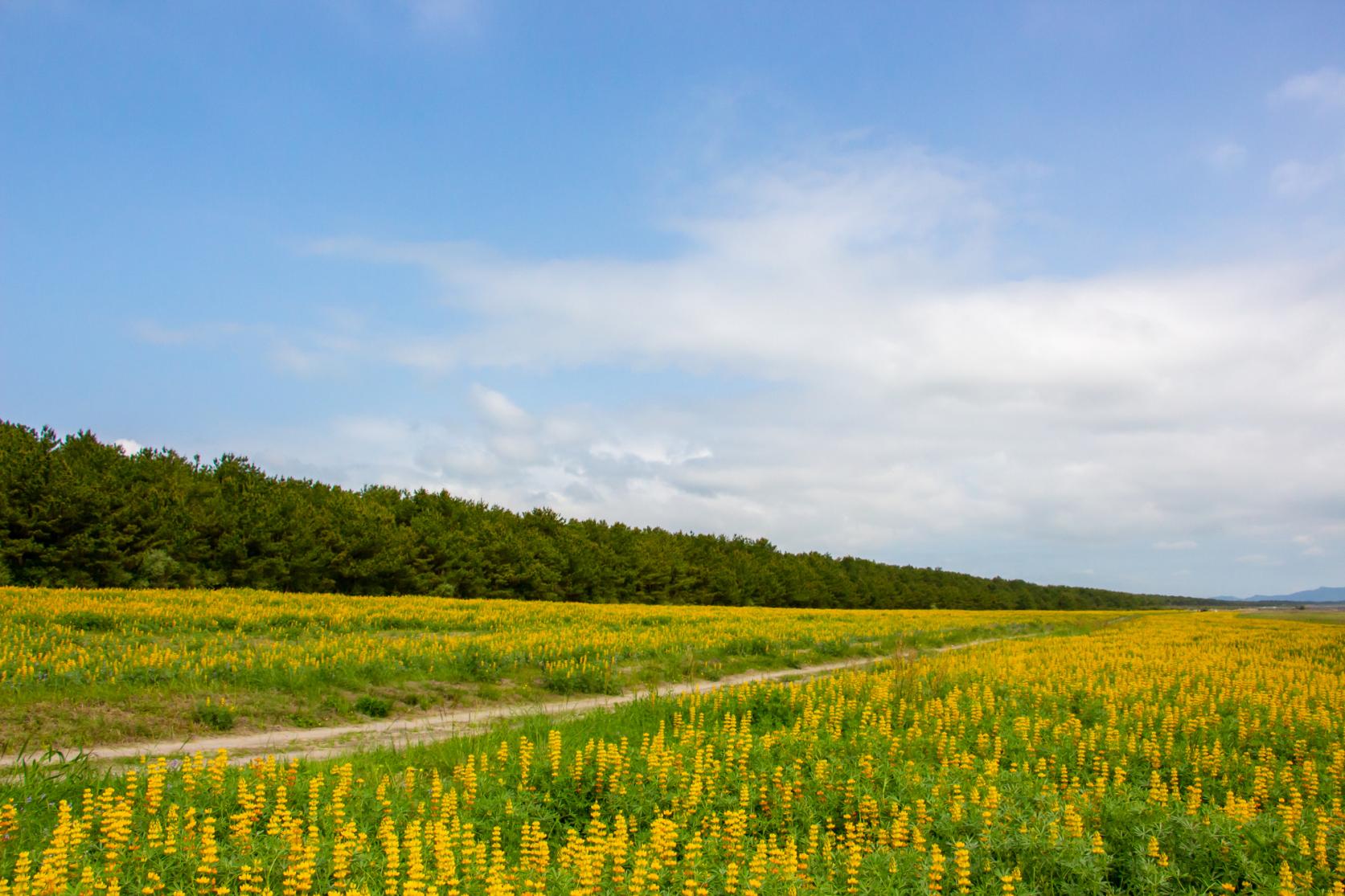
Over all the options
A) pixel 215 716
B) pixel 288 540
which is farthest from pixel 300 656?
pixel 288 540

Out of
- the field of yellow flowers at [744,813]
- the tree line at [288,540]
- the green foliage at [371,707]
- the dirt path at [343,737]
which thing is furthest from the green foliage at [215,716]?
the tree line at [288,540]

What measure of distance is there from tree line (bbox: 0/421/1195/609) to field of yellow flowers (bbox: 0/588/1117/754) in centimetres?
978

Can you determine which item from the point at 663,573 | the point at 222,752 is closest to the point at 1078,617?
the point at 663,573

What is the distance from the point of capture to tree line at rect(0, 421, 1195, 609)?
3222 cm

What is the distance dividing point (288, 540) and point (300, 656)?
26.1 metres

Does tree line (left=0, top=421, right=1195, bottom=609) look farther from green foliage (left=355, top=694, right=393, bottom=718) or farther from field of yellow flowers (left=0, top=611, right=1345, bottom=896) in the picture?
field of yellow flowers (left=0, top=611, right=1345, bottom=896)

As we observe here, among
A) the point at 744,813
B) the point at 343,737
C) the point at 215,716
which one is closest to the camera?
the point at 744,813

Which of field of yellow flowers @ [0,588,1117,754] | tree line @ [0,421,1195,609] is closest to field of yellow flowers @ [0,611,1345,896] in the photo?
field of yellow flowers @ [0,588,1117,754]

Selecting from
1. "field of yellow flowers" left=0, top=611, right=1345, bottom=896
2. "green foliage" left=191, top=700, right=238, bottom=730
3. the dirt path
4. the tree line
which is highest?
the tree line

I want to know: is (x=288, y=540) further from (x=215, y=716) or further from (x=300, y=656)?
(x=215, y=716)

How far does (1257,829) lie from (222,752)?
328 inches

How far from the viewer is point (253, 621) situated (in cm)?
2031

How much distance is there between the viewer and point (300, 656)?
50.1 feet

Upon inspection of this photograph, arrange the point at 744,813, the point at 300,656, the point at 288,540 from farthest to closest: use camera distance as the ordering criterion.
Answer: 1. the point at 288,540
2. the point at 300,656
3. the point at 744,813
